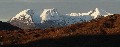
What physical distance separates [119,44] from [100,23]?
28.7 metres

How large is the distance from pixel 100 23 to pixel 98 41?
24.8 meters

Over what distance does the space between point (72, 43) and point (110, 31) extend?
1233 centimetres

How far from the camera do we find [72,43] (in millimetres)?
82375

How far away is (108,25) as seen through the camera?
105 metres

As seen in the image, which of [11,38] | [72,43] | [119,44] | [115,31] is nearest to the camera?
[119,44]

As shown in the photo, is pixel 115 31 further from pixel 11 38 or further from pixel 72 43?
pixel 11 38

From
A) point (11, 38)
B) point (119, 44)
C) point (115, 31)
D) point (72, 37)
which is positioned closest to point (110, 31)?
point (115, 31)

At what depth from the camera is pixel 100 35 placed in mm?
86750

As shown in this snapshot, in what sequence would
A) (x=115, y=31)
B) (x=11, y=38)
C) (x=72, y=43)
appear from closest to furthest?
(x=72, y=43), (x=115, y=31), (x=11, y=38)

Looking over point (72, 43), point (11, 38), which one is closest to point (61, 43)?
point (72, 43)

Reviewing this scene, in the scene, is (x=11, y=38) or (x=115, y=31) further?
(x=11, y=38)

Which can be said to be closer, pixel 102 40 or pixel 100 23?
pixel 102 40

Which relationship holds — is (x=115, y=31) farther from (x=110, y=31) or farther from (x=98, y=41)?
(x=98, y=41)

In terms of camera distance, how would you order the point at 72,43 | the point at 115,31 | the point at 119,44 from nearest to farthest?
the point at 119,44
the point at 72,43
the point at 115,31
